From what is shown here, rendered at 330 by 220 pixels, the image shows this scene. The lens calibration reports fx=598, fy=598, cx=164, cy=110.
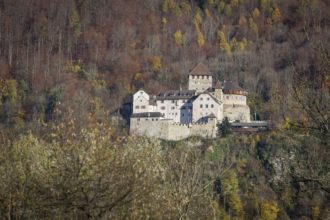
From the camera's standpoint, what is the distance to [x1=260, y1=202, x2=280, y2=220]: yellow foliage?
3984 centimetres

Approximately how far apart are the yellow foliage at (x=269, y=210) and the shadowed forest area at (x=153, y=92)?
0.10 m

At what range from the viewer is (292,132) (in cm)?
1006

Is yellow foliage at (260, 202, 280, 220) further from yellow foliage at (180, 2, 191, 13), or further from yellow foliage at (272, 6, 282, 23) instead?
yellow foliage at (180, 2, 191, 13)

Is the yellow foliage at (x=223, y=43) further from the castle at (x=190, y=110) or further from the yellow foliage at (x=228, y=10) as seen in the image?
the castle at (x=190, y=110)

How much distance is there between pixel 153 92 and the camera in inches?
2707

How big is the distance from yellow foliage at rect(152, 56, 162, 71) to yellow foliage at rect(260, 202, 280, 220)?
1604 inches

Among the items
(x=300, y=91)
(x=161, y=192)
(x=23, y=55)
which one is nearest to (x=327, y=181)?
(x=300, y=91)

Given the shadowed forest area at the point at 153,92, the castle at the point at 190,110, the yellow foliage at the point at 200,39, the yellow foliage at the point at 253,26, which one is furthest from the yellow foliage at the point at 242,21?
the castle at the point at 190,110

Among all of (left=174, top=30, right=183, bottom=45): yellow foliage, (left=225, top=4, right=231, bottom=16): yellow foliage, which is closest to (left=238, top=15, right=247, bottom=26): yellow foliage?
(left=225, top=4, right=231, bottom=16): yellow foliage

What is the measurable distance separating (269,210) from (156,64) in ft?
144

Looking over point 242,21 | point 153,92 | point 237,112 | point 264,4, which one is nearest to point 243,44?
point 242,21

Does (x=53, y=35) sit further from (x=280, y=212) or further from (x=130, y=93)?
(x=280, y=212)

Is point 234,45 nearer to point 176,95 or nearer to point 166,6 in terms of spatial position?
point 166,6

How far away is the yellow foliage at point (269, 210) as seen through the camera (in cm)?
3984
